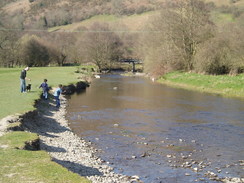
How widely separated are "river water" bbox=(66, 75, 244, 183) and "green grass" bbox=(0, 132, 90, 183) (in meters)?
3.83

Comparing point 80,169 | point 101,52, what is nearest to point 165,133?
point 80,169

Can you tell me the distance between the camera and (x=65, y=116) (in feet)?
102

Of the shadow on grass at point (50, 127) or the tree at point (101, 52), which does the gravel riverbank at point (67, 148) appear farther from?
the tree at point (101, 52)

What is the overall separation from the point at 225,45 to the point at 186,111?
2904cm

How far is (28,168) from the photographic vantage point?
14258 millimetres

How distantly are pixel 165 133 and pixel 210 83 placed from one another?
103 ft

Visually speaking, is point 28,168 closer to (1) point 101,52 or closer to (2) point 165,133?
(2) point 165,133

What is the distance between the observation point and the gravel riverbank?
16.2 meters

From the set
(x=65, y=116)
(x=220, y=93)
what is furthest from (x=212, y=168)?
(x=220, y=93)

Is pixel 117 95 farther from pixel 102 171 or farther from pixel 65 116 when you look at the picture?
pixel 102 171

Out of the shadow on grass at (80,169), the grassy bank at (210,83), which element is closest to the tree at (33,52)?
the grassy bank at (210,83)

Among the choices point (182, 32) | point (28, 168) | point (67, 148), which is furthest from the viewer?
point (182, 32)

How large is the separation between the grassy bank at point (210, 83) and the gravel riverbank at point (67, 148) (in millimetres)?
26058

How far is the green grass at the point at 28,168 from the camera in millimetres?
13102
